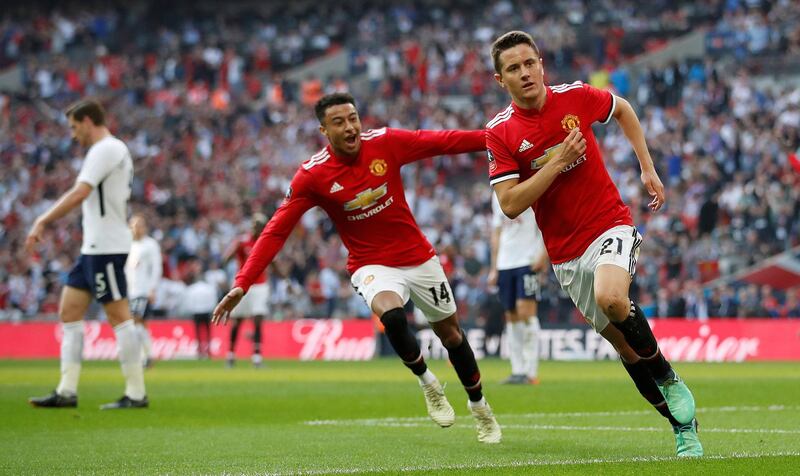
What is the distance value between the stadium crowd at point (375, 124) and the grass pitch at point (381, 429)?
34.1 feet

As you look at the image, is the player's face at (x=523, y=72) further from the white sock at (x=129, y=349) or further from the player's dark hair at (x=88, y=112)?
the white sock at (x=129, y=349)

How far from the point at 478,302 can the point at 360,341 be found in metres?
2.75

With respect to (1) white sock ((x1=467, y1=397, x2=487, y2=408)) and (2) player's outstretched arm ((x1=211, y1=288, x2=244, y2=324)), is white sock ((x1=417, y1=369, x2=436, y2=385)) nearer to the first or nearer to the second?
(1) white sock ((x1=467, y1=397, x2=487, y2=408))

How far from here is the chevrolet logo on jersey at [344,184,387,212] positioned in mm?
9609

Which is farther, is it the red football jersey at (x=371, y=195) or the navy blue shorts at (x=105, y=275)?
the navy blue shorts at (x=105, y=275)

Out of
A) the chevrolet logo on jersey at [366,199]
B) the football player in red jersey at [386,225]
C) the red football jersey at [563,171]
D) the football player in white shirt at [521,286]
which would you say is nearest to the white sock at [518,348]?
the football player in white shirt at [521,286]

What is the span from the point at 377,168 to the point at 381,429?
7.62ft

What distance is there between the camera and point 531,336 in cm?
1680

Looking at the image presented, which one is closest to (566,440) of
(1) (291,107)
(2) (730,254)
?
(2) (730,254)

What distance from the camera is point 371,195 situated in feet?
31.6

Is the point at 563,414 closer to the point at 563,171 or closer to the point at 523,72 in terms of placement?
the point at 563,171

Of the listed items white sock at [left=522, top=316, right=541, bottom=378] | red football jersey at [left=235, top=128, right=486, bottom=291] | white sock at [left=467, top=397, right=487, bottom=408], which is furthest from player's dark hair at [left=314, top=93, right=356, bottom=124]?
white sock at [left=522, top=316, right=541, bottom=378]

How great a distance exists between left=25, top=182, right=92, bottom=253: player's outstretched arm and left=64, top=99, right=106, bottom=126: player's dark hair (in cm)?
80

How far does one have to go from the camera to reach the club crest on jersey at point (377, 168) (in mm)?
9617
